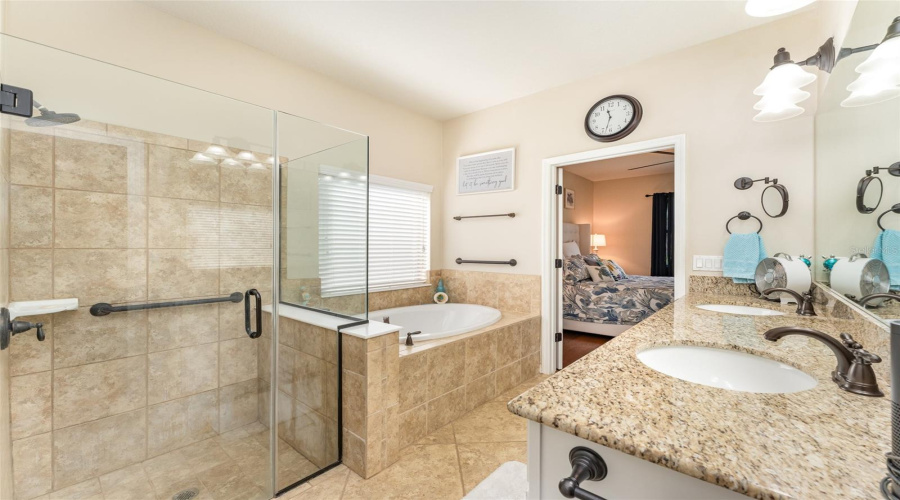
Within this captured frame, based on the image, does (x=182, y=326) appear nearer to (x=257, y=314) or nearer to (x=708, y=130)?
(x=257, y=314)

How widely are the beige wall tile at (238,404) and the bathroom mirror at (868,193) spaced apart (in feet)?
8.11

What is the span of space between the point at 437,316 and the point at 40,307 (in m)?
2.58

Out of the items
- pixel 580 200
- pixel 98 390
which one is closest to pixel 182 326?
pixel 98 390

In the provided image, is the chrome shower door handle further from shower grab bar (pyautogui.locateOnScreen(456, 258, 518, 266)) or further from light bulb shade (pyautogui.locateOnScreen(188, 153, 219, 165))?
shower grab bar (pyautogui.locateOnScreen(456, 258, 518, 266))

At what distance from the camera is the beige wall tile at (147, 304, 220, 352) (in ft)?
5.18

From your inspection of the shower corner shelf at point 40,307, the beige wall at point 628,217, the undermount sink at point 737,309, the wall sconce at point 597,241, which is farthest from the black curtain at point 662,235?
the shower corner shelf at point 40,307

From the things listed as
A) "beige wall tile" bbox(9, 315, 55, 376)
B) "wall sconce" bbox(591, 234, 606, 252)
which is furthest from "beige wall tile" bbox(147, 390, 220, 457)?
"wall sconce" bbox(591, 234, 606, 252)

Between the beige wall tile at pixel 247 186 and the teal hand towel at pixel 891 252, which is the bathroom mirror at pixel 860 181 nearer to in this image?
the teal hand towel at pixel 891 252

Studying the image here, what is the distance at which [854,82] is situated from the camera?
1.20m

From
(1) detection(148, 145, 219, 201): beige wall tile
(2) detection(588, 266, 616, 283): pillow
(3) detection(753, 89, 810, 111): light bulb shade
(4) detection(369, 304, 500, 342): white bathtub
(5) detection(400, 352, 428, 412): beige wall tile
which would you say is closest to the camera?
(1) detection(148, 145, 219, 201): beige wall tile

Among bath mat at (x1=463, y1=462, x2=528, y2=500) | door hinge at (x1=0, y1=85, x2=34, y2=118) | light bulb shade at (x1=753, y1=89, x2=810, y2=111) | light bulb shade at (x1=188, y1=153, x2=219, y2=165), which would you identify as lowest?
bath mat at (x1=463, y1=462, x2=528, y2=500)

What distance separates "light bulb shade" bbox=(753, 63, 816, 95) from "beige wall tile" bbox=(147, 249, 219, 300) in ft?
9.14

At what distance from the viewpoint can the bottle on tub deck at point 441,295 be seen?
3.61 metres

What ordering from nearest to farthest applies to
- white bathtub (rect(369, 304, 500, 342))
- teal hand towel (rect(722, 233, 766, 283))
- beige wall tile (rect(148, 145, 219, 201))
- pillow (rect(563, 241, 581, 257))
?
1. beige wall tile (rect(148, 145, 219, 201))
2. teal hand towel (rect(722, 233, 766, 283))
3. white bathtub (rect(369, 304, 500, 342))
4. pillow (rect(563, 241, 581, 257))
